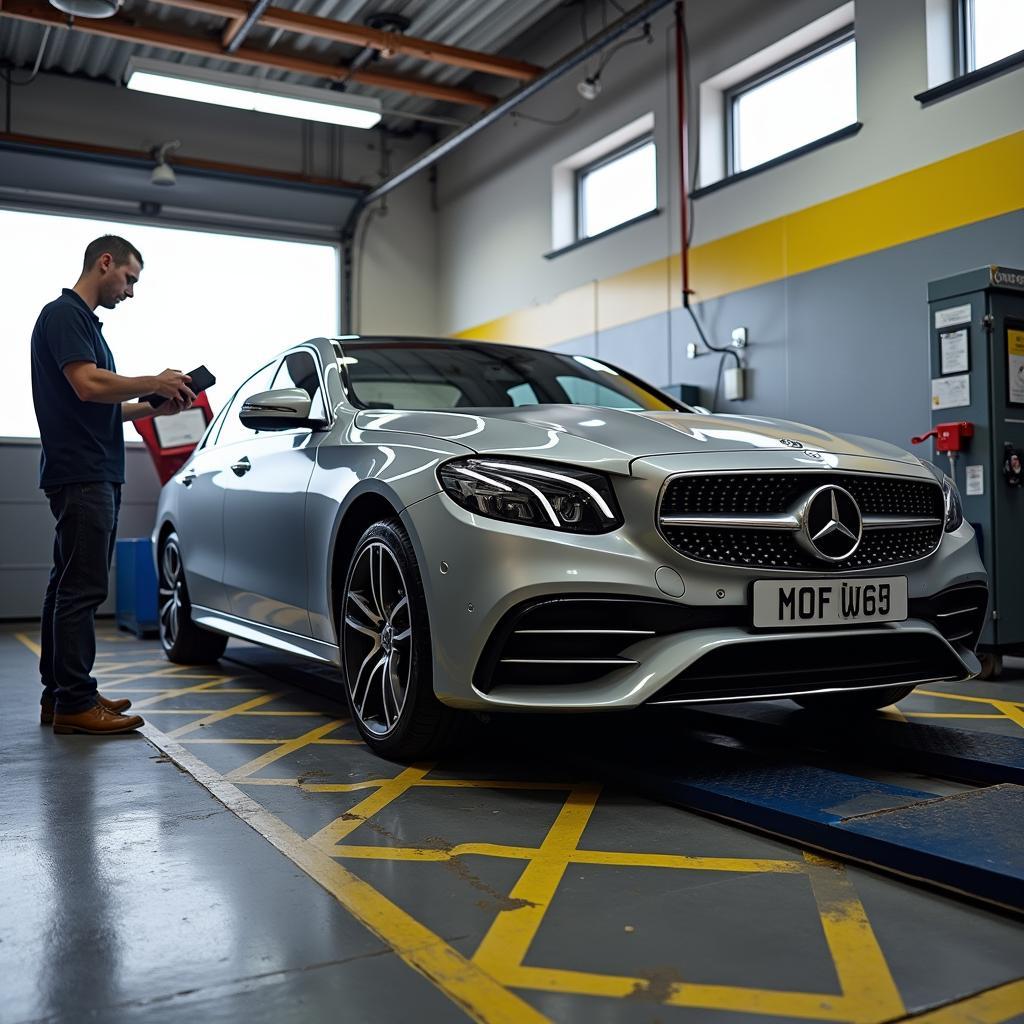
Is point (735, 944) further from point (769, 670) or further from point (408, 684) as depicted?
point (408, 684)

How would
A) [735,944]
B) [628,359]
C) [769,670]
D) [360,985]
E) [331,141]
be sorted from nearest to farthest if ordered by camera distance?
[360,985] < [735,944] < [769,670] < [628,359] < [331,141]

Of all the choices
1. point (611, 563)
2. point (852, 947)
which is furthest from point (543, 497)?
point (852, 947)

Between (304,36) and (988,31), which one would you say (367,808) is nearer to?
(988,31)

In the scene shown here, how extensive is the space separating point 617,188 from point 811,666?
7.27 meters

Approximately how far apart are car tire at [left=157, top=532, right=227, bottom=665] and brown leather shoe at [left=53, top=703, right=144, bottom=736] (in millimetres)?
1493

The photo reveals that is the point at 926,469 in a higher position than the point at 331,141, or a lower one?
lower

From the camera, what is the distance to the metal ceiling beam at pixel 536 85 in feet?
A: 25.4

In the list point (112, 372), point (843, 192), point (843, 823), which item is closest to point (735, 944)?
point (843, 823)

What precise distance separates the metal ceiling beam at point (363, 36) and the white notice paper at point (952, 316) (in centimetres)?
475

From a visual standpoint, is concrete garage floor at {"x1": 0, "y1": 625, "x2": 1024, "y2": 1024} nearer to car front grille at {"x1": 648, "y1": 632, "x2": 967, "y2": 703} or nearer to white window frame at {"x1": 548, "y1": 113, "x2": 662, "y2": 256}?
car front grille at {"x1": 648, "y1": 632, "x2": 967, "y2": 703}

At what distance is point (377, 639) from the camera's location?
10.7ft

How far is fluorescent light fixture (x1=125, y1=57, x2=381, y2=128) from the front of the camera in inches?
340

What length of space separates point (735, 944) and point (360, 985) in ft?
2.09

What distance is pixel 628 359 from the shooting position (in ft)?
29.0
